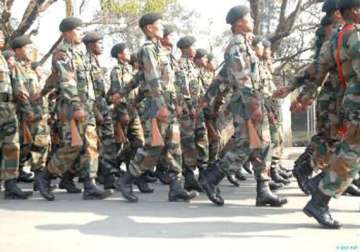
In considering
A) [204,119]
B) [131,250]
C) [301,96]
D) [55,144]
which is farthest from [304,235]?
[55,144]

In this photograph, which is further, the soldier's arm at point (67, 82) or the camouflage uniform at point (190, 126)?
the camouflage uniform at point (190, 126)

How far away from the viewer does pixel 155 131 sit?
5.71 m

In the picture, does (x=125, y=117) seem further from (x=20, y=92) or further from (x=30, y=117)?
(x=20, y=92)

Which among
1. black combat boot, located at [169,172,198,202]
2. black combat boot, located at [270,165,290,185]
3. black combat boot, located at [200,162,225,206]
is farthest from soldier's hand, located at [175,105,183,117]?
black combat boot, located at [270,165,290,185]

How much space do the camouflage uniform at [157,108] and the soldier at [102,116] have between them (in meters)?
1.29

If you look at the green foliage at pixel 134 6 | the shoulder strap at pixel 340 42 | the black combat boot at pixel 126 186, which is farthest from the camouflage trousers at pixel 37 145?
the green foliage at pixel 134 6

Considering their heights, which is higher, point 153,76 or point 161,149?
point 153,76

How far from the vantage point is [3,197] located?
6.54 metres

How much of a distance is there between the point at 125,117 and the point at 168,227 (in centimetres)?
323

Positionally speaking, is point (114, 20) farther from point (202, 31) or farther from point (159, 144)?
point (202, 31)

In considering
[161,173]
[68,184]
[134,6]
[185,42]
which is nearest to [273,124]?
[185,42]

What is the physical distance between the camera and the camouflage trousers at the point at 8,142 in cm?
624

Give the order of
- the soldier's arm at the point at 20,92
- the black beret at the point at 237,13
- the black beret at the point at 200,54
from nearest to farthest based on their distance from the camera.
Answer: the black beret at the point at 237,13 < the soldier's arm at the point at 20,92 < the black beret at the point at 200,54

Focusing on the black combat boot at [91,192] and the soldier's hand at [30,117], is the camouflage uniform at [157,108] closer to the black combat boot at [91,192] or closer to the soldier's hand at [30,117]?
the black combat boot at [91,192]
